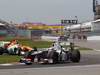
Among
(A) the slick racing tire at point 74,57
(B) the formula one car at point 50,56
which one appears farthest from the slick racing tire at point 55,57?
(A) the slick racing tire at point 74,57

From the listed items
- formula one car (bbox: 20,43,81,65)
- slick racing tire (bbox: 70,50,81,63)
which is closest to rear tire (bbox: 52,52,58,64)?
formula one car (bbox: 20,43,81,65)

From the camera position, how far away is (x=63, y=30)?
147 m

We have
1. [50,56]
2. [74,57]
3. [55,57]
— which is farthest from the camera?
[74,57]

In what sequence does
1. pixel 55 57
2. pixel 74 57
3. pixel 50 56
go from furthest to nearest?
pixel 74 57, pixel 55 57, pixel 50 56

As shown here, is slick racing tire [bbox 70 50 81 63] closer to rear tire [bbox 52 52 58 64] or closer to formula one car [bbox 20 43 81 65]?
formula one car [bbox 20 43 81 65]

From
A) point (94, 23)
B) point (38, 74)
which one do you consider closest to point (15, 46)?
point (38, 74)

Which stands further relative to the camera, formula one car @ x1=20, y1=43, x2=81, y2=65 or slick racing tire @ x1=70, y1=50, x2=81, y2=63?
slick racing tire @ x1=70, y1=50, x2=81, y2=63

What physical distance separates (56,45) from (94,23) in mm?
82204

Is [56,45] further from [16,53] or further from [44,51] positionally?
[16,53]

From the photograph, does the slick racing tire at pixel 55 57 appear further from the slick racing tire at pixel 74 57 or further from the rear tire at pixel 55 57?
the slick racing tire at pixel 74 57

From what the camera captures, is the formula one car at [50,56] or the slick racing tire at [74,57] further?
the slick racing tire at [74,57]

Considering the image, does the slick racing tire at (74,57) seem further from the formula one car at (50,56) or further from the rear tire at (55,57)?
the rear tire at (55,57)

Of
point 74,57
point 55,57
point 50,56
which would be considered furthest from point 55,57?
point 74,57

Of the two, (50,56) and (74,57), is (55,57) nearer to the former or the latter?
(50,56)
